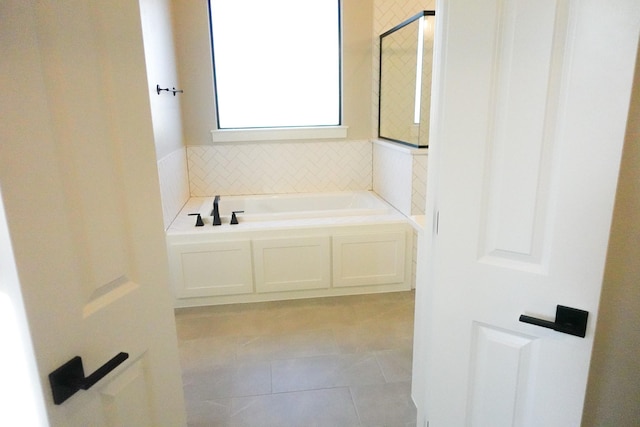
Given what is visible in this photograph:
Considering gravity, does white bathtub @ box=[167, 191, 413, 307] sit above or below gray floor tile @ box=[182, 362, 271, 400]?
above

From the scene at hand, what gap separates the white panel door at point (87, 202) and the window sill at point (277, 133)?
3.24 m

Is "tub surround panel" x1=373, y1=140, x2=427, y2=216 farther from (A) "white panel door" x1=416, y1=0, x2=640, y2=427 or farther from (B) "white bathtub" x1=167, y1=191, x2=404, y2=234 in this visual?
(A) "white panel door" x1=416, y1=0, x2=640, y2=427

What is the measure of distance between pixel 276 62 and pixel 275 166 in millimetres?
1033

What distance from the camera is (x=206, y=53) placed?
408 cm

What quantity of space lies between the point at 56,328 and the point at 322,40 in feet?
13.0

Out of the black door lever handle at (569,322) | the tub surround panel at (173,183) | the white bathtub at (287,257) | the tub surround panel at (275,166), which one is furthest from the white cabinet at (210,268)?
the black door lever handle at (569,322)

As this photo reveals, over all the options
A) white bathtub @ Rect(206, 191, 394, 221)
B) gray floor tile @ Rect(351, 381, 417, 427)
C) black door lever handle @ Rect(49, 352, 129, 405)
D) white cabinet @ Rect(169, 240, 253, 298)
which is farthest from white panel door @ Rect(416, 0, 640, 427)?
white bathtub @ Rect(206, 191, 394, 221)

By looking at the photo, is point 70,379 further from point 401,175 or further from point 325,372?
point 401,175

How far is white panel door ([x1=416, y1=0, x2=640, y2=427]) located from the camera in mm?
935

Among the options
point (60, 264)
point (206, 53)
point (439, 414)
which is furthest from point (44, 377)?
point (206, 53)

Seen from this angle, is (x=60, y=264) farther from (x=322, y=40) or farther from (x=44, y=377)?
(x=322, y=40)

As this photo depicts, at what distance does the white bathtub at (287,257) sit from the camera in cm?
316

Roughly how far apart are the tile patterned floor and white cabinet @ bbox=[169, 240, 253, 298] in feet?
0.49

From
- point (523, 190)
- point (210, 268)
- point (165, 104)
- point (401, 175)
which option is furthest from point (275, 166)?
point (523, 190)
